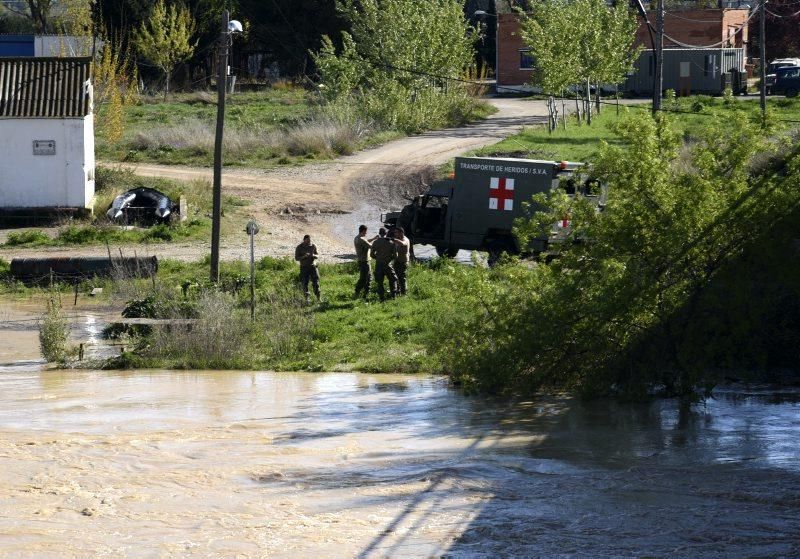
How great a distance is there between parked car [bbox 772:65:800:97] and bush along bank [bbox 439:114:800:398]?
44464 millimetres

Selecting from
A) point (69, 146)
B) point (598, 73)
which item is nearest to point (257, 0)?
point (598, 73)

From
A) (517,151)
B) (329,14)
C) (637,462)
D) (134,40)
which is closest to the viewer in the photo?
(637,462)

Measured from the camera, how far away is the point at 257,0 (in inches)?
2731

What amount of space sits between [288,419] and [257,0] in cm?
5676

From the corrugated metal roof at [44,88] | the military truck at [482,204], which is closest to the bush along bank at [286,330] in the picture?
the military truck at [482,204]

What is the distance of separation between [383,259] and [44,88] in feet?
51.6

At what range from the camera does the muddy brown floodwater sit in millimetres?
11195

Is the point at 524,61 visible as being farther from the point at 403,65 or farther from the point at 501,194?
the point at 501,194

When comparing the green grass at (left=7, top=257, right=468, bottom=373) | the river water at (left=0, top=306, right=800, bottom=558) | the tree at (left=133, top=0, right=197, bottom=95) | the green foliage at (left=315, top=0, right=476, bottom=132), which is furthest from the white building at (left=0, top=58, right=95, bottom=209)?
the tree at (left=133, top=0, right=197, bottom=95)

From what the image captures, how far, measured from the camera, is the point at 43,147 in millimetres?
34656

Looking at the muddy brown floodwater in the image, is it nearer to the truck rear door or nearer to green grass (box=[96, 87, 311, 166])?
the truck rear door

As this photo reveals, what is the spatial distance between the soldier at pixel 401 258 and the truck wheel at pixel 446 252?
4.17m

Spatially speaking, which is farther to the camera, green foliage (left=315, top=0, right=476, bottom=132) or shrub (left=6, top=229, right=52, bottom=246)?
green foliage (left=315, top=0, right=476, bottom=132)

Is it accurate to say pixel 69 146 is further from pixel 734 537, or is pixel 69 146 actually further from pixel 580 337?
pixel 734 537
